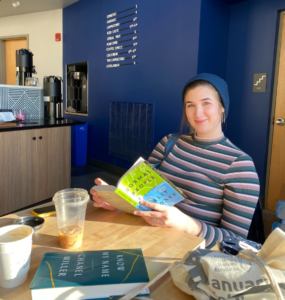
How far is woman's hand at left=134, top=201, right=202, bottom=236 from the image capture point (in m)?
0.90

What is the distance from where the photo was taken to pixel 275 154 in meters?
2.87

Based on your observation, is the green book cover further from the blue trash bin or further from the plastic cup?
the blue trash bin

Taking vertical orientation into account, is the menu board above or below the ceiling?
below

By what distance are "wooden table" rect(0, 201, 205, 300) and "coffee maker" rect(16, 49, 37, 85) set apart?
2843 millimetres

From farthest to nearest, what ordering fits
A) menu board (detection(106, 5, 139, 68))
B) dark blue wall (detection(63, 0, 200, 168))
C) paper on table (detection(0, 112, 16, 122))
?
menu board (detection(106, 5, 139, 68))
dark blue wall (detection(63, 0, 200, 168))
paper on table (detection(0, 112, 16, 122))

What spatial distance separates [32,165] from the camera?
273 centimetres

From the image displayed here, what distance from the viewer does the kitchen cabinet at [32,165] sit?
8.24 feet

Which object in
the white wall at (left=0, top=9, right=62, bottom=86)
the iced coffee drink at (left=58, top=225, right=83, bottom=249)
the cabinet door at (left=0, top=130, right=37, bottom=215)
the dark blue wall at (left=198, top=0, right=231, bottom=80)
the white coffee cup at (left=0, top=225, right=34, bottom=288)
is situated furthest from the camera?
the white wall at (left=0, top=9, right=62, bottom=86)

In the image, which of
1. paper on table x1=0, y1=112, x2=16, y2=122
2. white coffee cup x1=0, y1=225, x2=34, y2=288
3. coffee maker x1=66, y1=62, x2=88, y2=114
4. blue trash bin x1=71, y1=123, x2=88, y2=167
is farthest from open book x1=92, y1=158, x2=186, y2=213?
coffee maker x1=66, y1=62, x2=88, y2=114

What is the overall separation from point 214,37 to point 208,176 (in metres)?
2.29

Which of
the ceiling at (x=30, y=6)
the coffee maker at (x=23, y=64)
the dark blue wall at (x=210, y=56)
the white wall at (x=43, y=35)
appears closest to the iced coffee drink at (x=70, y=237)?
the dark blue wall at (x=210, y=56)

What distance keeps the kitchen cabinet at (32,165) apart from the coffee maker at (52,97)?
57 cm

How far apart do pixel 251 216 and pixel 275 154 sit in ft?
6.78

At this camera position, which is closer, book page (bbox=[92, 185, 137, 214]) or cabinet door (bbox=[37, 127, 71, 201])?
book page (bbox=[92, 185, 137, 214])
